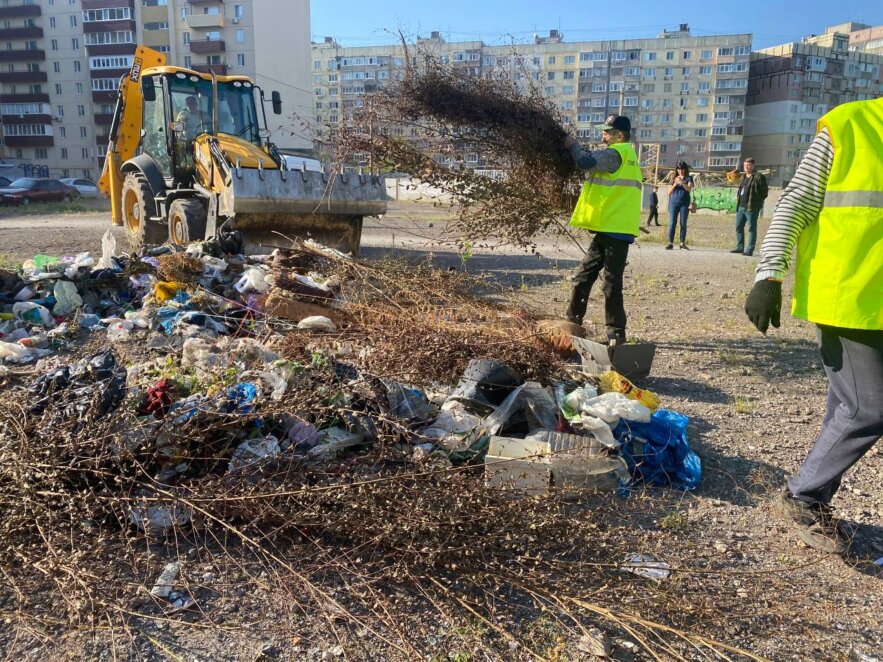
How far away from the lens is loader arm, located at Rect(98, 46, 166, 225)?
10.9 meters

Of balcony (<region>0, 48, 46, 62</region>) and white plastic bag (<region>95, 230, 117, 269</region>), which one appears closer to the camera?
white plastic bag (<region>95, 230, 117, 269</region>)

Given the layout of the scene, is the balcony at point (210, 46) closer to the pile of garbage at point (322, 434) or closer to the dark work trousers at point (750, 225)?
the dark work trousers at point (750, 225)

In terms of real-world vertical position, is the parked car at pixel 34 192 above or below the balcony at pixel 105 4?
below

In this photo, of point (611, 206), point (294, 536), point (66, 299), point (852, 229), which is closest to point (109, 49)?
point (66, 299)

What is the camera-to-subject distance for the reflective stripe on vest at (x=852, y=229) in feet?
7.99

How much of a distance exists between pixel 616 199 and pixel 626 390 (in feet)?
5.38

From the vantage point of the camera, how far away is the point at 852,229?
8.12 feet

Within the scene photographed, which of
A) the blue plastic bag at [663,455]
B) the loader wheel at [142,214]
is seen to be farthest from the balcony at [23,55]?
the blue plastic bag at [663,455]

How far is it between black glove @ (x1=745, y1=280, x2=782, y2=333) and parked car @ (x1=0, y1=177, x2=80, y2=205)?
29.1 metres

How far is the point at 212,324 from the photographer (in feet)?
17.4

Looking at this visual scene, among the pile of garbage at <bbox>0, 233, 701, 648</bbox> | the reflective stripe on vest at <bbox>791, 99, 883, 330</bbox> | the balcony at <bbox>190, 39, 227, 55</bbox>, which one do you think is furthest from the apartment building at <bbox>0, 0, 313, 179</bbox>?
the reflective stripe on vest at <bbox>791, 99, 883, 330</bbox>

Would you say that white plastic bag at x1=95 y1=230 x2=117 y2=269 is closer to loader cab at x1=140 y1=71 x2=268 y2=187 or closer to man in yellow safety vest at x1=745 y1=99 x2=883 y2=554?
loader cab at x1=140 y1=71 x2=268 y2=187

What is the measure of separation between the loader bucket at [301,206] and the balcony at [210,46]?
5542 cm

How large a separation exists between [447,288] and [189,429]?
2958 millimetres
